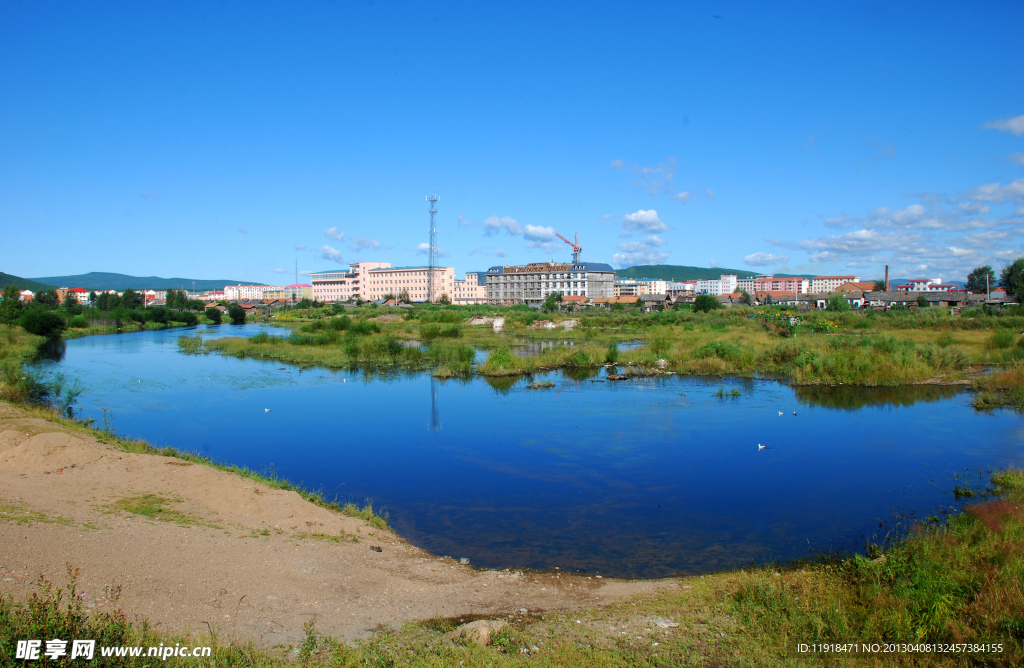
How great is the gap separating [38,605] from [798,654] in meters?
5.81

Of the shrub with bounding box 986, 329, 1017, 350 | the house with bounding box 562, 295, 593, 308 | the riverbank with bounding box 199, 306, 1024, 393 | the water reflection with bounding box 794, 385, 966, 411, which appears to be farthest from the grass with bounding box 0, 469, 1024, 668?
the house with bounding box 562, 295, 593, 308

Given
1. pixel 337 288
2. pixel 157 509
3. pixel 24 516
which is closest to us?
pixel 24 516

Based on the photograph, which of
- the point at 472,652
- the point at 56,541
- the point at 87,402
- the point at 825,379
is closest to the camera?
the point at 472,652

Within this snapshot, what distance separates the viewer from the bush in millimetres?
43344

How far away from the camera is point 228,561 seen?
6629 mm

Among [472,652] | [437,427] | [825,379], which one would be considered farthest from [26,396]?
[825,379]

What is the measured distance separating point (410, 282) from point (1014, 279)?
88.8m

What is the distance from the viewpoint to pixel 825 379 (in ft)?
73.6

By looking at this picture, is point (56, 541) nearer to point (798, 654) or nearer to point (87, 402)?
point (798, 654)

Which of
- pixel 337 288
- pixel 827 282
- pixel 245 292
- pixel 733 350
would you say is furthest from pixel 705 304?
pixel 245 292

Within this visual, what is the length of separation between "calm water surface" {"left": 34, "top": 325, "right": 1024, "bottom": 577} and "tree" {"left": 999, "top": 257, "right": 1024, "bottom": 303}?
48242 millimetres

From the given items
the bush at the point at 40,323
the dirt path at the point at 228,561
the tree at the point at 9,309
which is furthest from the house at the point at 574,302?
the dirt path at the point at 228,561

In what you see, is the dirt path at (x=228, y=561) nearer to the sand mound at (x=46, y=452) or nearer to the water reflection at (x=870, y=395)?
the sand mound at (x=46, y=452)

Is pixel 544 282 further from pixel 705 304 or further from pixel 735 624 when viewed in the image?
pixel 735 624
